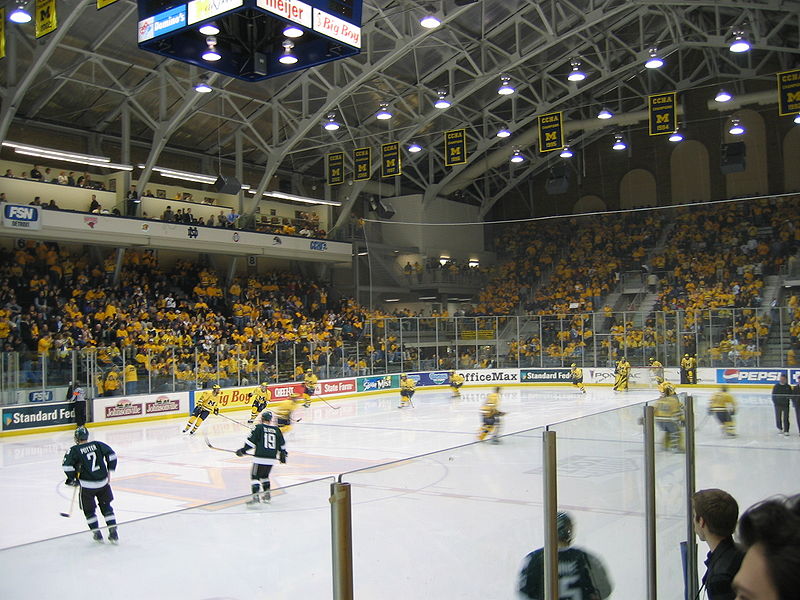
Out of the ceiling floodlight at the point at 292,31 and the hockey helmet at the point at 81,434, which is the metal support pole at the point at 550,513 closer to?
the hockey helmet at the point at 81,434

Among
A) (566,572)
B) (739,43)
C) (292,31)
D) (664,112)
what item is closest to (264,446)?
(292,31)

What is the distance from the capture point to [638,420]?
Answer: 14.8 feet

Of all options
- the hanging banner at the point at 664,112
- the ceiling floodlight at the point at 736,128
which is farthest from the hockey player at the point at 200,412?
the ceiling floodlight at the point at 736,128

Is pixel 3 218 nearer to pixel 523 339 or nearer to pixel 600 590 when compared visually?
pixel 523 339

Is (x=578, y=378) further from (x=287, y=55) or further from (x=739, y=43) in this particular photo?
(x=287, y=55)

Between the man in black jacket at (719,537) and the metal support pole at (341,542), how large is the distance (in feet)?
4.71

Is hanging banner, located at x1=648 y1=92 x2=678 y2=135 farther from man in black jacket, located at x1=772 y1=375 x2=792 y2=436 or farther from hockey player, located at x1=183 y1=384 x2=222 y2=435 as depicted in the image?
man in black jacket, located at x1=772 y1=375 x2=792 y2=436

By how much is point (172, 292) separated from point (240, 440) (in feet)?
40.3

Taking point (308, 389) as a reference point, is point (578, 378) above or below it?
below

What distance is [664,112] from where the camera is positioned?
21141 mm

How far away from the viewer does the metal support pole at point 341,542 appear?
2744mm

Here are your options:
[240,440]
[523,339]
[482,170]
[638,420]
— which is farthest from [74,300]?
[638,420]

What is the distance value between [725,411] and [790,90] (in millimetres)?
16616

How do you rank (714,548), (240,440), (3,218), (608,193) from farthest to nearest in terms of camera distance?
(608,193) → (3,218) → (240,440) → (714,548)
